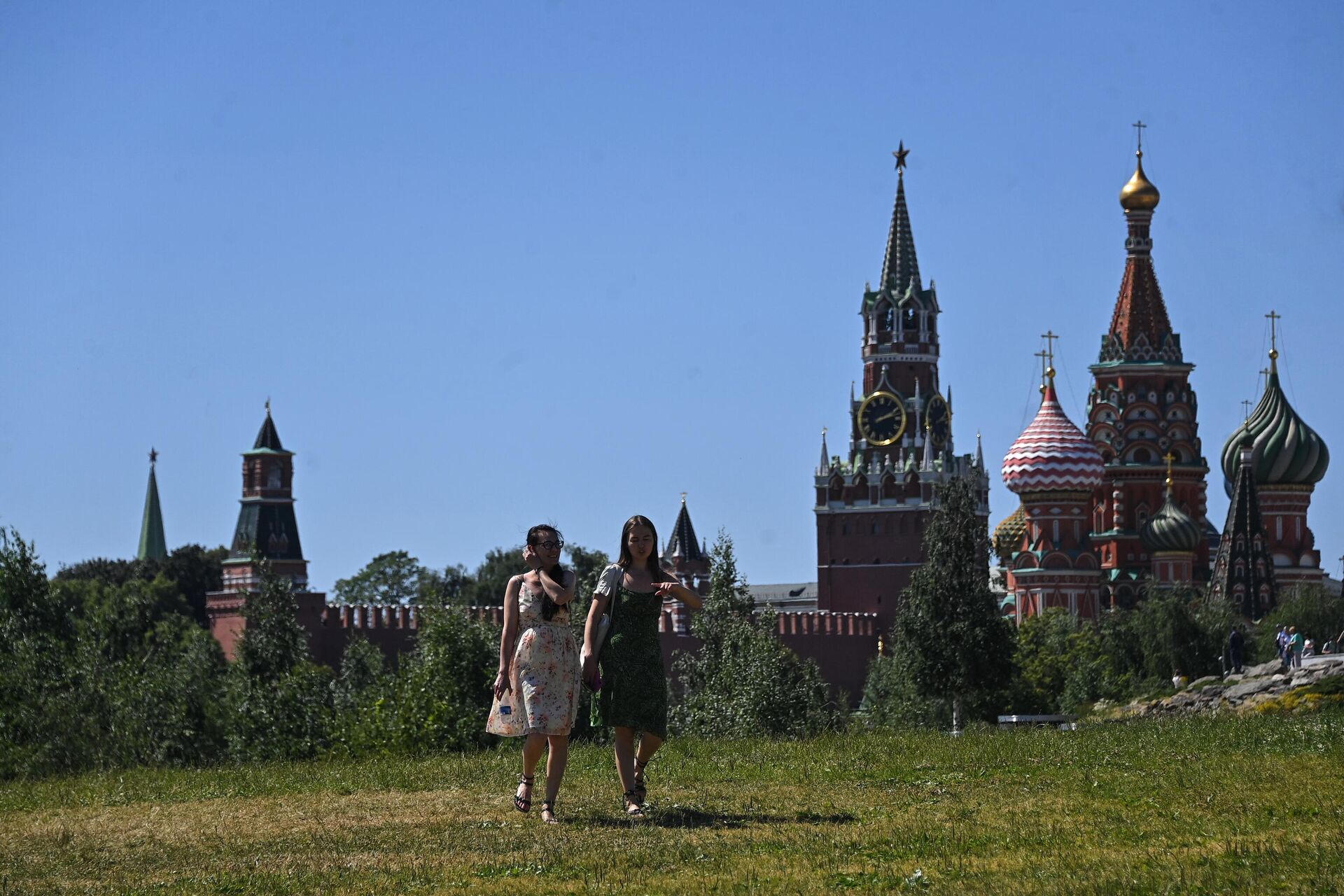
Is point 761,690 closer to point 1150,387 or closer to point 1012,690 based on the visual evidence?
point 1012,690

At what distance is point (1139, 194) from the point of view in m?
86.9

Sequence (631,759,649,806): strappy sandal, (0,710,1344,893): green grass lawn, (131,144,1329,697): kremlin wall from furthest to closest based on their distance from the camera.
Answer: (131,144,1329,697): kremlin wall → (631,759,649,806): strappy sandal → (0,710,1344,893): green grass lawn

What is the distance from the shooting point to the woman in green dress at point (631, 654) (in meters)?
11.4

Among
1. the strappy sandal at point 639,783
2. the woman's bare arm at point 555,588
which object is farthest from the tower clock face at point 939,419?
the woman's bare arm at point 555,588

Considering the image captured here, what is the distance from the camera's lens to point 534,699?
1130 cm

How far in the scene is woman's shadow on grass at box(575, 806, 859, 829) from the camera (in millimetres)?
11109

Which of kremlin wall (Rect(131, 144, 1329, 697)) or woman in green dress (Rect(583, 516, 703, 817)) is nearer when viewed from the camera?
woman in green dress (Rect(583, 516, 703, 817))

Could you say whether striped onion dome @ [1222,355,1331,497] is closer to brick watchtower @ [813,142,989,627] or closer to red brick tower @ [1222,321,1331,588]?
red brick tower @ [1222,321,1331,588]

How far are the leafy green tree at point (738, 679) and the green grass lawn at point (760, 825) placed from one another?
189 inches

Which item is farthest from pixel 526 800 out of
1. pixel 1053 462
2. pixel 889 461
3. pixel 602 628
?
pixel 889 461

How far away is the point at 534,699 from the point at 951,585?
42.3m

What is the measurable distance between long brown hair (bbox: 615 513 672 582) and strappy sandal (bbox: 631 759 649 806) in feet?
3.30

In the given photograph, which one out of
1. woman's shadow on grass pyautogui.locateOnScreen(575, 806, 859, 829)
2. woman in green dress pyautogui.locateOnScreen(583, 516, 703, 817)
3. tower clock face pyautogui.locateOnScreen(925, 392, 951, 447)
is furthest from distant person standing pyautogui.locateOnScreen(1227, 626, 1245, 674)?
tower clock face pyautogui.locateOnScreen(925, 392, 951, 447)

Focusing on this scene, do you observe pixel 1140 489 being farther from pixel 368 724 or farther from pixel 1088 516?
pixel 368 724
